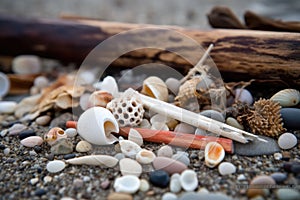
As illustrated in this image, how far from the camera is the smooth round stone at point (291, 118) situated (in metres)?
1.76

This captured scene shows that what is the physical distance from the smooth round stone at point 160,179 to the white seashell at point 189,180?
2.5 inches

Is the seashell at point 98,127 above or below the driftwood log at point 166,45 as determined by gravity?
below

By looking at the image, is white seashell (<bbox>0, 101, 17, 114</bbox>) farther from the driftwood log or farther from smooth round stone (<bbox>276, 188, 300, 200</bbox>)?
smooth round stone (<bbox>276, 188, 300, 200</bbox>)

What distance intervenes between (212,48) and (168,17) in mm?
1657

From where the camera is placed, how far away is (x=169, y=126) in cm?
185

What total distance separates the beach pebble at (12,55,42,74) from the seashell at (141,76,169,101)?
1.34 meters

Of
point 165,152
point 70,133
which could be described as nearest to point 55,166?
point 70,133

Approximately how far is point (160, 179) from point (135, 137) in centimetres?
36

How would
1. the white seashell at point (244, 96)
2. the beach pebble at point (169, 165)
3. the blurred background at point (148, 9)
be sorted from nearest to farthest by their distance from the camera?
the beach pebble at point (169, 165) → the white seashell at point (244, 96) → the blurred background at point (148, 9)

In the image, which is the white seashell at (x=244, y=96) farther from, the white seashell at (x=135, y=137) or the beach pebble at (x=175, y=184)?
the beach pebble at (x=175, y=184)

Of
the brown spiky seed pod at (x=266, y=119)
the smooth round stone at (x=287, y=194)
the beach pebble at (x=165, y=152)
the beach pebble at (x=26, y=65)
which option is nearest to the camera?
the smooth round stone at (x=287, y=194)

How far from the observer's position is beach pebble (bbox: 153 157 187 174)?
1495 mm

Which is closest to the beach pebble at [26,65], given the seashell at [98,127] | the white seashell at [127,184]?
the seashell at [98,127]

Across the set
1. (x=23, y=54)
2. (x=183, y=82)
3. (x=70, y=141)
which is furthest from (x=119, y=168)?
(x=23, y=54)
